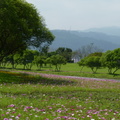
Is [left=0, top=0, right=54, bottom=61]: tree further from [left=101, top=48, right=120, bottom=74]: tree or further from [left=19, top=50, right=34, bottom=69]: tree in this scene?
[left=19, top=50, right=34, bottom=69]: tree

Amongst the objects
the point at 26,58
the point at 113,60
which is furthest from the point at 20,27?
the point at 26,58

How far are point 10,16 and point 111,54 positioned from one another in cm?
3358

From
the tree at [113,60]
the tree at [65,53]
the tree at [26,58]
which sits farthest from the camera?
the tree at [65,53]

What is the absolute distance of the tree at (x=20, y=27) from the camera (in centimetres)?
2600

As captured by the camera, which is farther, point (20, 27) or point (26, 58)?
point (26, 58)

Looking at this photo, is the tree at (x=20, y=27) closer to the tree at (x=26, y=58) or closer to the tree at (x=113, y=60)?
the tree at (x=113, y=60)

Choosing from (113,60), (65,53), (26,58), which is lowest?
(113,60)

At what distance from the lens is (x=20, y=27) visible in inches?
1081

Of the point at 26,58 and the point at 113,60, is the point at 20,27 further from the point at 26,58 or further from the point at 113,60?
the point at 26,58

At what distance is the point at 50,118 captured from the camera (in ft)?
26.3

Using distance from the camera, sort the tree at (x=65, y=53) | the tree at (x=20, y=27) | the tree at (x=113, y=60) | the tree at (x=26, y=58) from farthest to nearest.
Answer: the tree at (x=65, y=53), the tree at (x=26, y=58), the tree at (x=113, y=60), the tree at (x=20, y=27)

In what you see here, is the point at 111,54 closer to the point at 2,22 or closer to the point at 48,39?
the point at 48,39

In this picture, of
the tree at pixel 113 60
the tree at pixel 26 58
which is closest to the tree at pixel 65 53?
the tree at pixel 26 58

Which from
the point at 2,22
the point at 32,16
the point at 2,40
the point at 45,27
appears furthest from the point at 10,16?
the point at 45,27
